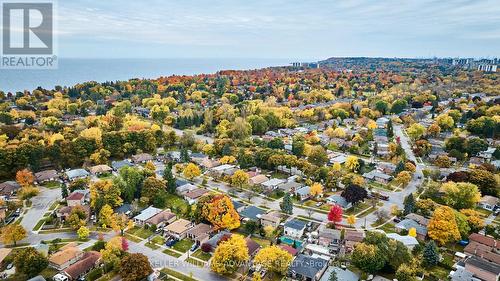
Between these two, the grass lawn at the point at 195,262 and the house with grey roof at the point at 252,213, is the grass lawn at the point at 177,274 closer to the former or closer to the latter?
the grass lawn at the point at 195,262

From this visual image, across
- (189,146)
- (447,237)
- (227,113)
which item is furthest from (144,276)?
(227,113)

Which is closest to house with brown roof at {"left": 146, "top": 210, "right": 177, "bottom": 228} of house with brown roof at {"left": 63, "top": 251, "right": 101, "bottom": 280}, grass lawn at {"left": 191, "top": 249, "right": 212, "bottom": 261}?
grass lawn at {"left": 191, "top": 249, "right": 212, "bottom": 261}

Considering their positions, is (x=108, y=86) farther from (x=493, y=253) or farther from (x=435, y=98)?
(x=493, y=253)

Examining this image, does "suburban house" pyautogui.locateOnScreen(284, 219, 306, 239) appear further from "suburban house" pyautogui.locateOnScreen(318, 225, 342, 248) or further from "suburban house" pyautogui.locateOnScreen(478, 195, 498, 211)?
"suburban house" pyautogui.locateOnScreen(478, 195, 498, 211)

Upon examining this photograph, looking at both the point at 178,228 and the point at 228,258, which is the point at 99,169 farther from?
the point at 228,258

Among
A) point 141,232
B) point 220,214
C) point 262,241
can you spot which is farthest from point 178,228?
point 262,241
